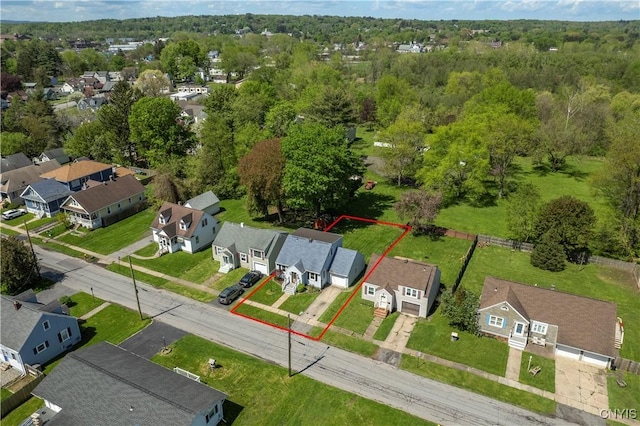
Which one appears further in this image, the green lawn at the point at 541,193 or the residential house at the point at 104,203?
the green lawn at the point at 541,193

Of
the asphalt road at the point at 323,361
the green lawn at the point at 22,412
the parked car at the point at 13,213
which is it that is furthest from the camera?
the parked car at the point at 13,213

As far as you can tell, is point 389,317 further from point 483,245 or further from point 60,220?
point 60,220

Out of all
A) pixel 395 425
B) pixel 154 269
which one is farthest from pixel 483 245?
pixel 154 269

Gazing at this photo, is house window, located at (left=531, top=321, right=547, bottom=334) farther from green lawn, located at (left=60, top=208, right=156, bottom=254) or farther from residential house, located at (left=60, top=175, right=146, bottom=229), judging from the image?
residential house, located at (left=60, top=175, right=146, bottom=229)

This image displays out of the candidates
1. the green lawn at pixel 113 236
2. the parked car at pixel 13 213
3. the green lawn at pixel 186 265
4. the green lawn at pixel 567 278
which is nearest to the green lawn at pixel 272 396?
the green lawn at pixel 186 265

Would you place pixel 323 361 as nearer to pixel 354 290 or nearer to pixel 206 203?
pixel 354 290

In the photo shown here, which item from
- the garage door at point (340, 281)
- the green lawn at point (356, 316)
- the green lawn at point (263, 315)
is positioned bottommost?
the green lawn at point (356, 316)

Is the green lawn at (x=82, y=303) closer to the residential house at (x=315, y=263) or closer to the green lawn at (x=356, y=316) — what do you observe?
A: the residential house at (x=315, y=263)

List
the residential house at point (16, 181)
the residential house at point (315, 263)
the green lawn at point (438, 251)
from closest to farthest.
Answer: the residential house at point (315, 263) → the green lawn at point (438, 251) → the residential house at point (16, 181)
